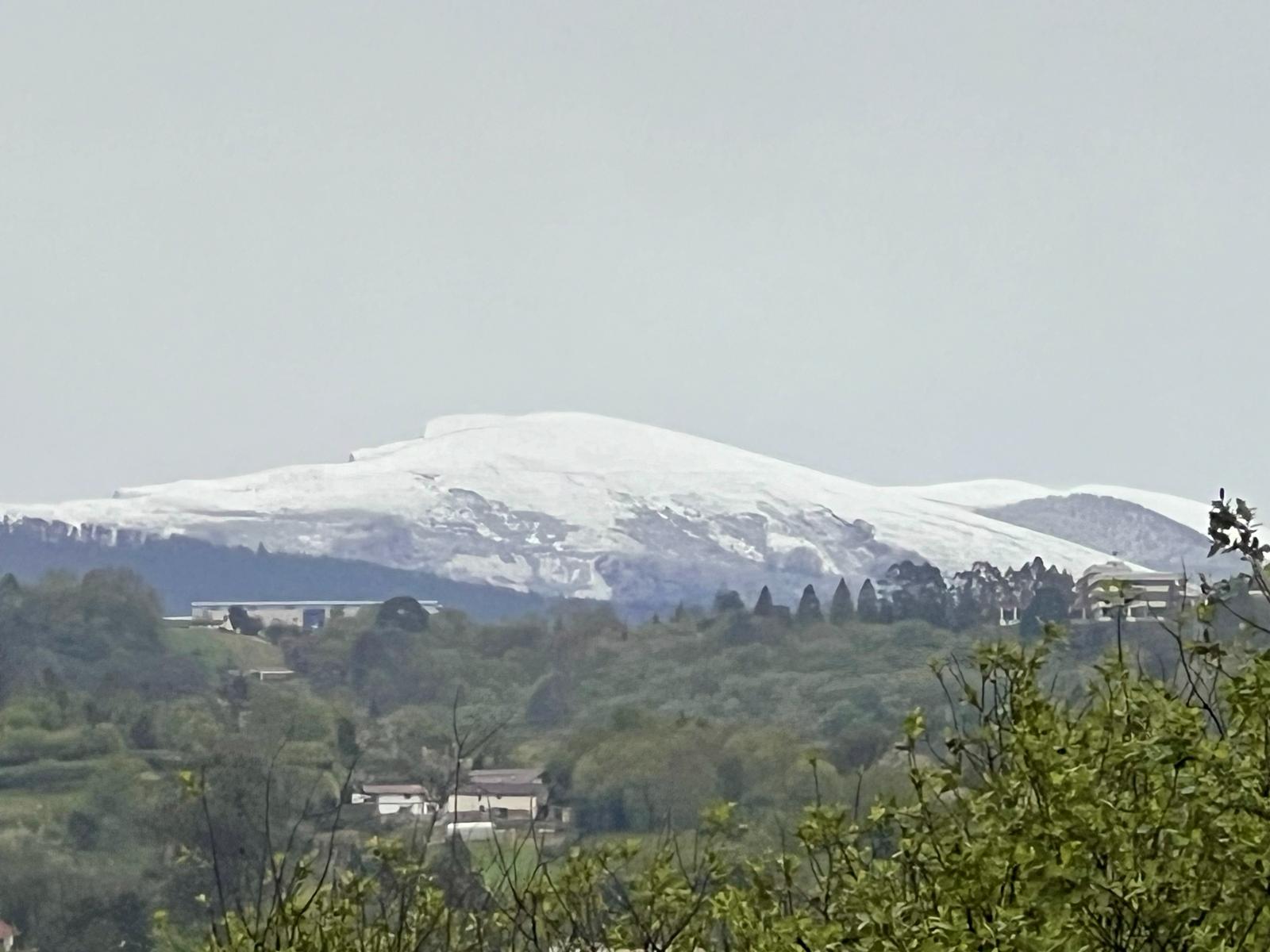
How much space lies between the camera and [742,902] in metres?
5.69

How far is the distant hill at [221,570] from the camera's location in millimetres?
117500

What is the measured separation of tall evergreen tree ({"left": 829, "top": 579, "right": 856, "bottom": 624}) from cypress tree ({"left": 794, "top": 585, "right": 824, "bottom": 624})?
1.80 ft

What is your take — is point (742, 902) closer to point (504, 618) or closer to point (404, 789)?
point (404, 789)

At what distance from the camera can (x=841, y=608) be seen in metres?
87.2

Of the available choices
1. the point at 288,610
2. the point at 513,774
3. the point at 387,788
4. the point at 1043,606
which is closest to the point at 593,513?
the point at 288,610

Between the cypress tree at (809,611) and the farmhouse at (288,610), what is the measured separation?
54.3 ft

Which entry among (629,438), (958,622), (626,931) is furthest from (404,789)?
(629,438)

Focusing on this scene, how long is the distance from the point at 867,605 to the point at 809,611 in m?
2.38

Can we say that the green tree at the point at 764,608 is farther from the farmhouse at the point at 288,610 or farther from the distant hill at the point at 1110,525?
the distant hill at the point at 1110,525

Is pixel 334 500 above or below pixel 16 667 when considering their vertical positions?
above

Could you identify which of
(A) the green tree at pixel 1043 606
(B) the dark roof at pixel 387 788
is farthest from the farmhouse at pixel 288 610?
(B) the dark roof at pixel 387 788

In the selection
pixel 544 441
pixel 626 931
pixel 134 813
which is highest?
pixel 544 441

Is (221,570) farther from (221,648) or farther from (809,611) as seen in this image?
(809,611)

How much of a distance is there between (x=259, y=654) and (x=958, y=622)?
A: 92.6 feet
